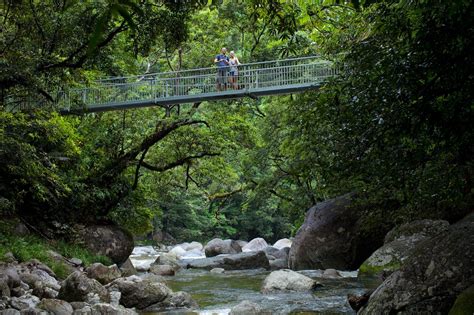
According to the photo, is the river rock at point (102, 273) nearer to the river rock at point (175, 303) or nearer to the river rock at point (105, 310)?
the river rock at point (175, 303)

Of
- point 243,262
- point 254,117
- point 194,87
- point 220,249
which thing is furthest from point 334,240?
point 220,249

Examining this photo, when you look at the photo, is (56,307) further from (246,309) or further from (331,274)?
(331,274)

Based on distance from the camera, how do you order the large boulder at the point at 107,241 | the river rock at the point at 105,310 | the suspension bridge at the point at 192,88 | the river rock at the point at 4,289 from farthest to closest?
the large boulder at the point at 107,241
the suspension bridge at the point at 192,88
the river rock at the point at 4,289
the river rock at the point at 105,310

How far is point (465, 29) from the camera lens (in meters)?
3.58

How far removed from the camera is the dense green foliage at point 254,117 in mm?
3961

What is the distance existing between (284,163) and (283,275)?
8536 millimetres

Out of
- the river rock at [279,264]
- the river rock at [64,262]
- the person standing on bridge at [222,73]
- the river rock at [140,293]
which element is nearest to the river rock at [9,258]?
the river rock at [64,262]

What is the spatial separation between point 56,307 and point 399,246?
6.30 metres

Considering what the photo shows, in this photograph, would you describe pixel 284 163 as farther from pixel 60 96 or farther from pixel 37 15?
pixel 37 15

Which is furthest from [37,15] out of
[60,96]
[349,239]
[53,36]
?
[349,239]

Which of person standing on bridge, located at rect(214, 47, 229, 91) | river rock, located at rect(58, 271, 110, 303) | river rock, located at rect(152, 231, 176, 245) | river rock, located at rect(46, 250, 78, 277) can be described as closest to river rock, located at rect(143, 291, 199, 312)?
river rock, located at rect(58, 271, 110, 303)

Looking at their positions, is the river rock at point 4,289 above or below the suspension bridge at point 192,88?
below

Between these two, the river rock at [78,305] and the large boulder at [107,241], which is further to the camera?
the large boulder at [107,241]

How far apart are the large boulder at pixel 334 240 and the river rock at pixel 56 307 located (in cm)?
792
